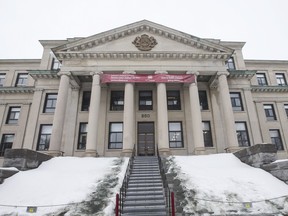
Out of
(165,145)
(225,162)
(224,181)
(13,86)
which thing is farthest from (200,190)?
(13,86)

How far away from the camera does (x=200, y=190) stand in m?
8.91

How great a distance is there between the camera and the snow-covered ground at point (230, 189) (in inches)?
304

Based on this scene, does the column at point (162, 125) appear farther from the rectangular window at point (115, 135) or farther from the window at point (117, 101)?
the window at point (117, 101)

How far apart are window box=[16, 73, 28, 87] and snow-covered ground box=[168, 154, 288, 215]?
24.0m

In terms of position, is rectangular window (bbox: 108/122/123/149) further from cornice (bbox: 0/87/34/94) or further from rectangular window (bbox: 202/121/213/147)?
cornice (bbox: 0/87/34/94)

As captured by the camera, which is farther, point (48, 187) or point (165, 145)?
point (165, 145)

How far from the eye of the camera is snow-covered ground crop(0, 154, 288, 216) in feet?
25.3

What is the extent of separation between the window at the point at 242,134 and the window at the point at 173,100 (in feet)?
22.7

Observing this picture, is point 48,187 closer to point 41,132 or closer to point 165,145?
point 165,145

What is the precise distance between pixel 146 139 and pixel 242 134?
10.6m

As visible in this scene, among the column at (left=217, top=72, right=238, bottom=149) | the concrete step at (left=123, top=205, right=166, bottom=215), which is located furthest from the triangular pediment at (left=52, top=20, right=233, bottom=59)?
the concrete step at (left=123, top=205, right=166, bottom=215)

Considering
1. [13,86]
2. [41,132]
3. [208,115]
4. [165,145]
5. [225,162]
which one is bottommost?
[225,162]

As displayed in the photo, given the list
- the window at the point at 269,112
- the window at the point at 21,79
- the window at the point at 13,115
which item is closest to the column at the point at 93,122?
the window at the point at 13,115

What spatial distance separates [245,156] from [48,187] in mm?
11559
